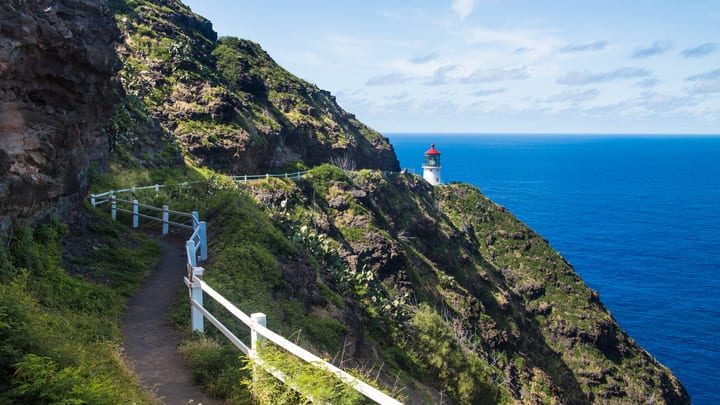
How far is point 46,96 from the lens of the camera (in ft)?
40.5

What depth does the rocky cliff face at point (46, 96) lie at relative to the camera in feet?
34.4

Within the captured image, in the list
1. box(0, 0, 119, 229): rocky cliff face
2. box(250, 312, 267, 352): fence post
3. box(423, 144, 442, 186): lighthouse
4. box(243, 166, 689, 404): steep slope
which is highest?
box(423, 144, 442, 186): lighthouse

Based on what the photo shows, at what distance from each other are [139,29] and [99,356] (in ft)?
174

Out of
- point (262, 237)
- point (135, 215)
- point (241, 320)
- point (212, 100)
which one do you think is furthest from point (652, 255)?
point (241, 320)

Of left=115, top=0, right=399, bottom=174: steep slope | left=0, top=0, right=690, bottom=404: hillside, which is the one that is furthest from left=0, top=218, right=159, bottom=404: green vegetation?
left=115, top=0, right=399, bottom=174: steep slope

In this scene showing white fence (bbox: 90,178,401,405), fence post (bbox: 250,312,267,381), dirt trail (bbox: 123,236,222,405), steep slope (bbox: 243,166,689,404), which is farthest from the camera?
steep slope (bbox: 243,166,689,404)

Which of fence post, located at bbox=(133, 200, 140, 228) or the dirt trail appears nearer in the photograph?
the dirt trail

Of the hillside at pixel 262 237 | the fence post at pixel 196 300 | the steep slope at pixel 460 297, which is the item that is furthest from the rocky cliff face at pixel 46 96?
the steep slope at pixel 460 297

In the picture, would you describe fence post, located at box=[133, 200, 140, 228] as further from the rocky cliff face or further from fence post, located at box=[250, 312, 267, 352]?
fence post, located at box=[250, 312, 267, 352]

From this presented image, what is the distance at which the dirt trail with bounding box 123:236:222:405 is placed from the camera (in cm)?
770

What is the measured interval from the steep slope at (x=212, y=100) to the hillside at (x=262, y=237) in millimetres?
216

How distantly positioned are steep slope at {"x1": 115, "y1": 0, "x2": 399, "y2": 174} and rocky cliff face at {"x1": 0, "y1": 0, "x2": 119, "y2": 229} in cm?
1881

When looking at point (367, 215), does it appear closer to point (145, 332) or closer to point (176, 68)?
point (176, 68)

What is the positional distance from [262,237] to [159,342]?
792 cm
